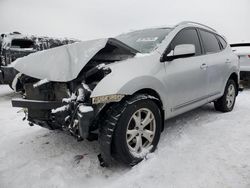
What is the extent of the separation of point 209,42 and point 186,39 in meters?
0.88

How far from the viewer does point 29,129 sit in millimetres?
4215

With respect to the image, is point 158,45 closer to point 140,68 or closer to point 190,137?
point 140,68

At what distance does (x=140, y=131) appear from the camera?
280cm

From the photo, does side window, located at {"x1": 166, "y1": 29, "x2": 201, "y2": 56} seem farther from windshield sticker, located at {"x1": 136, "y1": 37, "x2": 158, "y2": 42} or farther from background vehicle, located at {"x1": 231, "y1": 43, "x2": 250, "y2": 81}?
background vehicle, located at {"x1": 231, "y1": 43, "x2": 250, "y2": 81}

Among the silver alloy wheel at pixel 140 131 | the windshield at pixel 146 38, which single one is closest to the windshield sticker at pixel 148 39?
the windshield at pixel 146 38

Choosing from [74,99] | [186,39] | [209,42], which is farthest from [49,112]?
[209,42]

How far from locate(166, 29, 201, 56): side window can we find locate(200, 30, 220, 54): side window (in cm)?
25

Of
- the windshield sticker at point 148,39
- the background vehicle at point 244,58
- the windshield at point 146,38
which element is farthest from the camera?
the background vehicle at point 244,58

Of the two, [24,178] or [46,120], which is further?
[46,120]

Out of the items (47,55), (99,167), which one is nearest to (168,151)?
(99,167)

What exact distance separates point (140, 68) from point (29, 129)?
8.22ft

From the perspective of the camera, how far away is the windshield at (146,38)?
11.0 ft

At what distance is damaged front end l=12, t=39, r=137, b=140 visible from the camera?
8.16 ft

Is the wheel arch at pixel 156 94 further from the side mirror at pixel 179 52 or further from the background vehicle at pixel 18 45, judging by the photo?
the background vehicle at pixel 18 45
